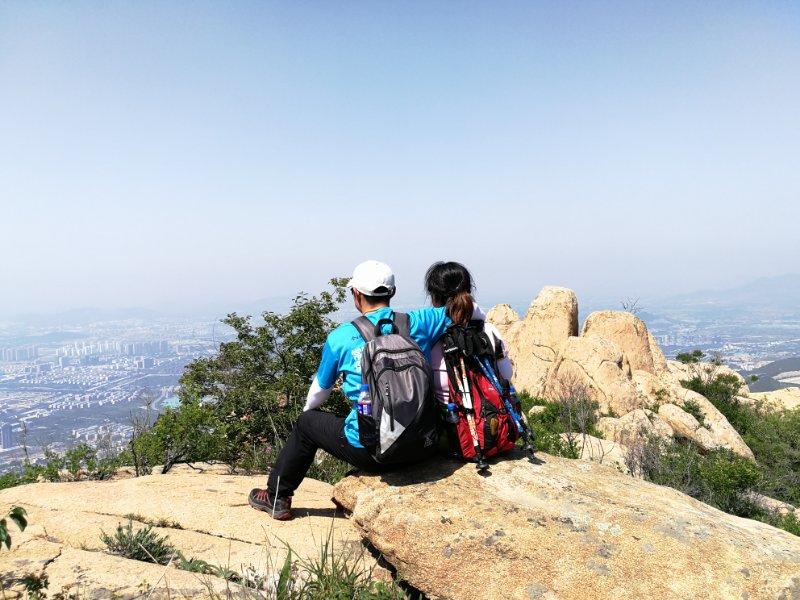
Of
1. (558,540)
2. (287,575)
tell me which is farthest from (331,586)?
(558,540)

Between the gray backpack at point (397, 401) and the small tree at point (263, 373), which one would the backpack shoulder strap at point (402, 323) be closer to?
the gray backpack at point (397, 401)

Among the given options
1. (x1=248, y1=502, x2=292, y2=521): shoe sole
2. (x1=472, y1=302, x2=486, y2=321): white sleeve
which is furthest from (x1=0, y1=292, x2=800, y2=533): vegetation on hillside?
(x1=472, y1=302, x2=486, y2=321): white sleeve

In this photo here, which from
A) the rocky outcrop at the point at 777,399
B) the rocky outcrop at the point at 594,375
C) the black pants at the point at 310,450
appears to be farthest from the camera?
the rocky outcrop at the point at 777,399

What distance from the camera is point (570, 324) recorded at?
867 inches

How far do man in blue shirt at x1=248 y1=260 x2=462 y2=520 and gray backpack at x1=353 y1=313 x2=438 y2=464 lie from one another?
0.21 m

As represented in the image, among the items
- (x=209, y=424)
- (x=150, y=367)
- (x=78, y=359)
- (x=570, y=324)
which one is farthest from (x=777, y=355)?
(x=78, y=359)

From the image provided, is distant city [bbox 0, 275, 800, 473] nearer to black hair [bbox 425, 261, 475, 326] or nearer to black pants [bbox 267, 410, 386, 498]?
black hair [bbox 425, 261, 475, 326]

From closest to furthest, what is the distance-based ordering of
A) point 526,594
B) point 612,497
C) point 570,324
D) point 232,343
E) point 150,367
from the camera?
point 526,594 → point 612,497 → point 232,343 → point 570,324 → point 150,367

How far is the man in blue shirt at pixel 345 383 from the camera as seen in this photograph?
3777 millimetres

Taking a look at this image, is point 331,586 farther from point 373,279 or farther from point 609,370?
point 609,370

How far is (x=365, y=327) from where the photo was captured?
3.79 metres

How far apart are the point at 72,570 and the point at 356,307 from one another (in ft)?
8.44

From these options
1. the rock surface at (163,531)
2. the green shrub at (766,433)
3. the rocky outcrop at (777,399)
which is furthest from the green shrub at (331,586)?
the rocky outcrop at (777,399)

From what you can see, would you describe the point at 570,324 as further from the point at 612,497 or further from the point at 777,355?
the point at 777,355
